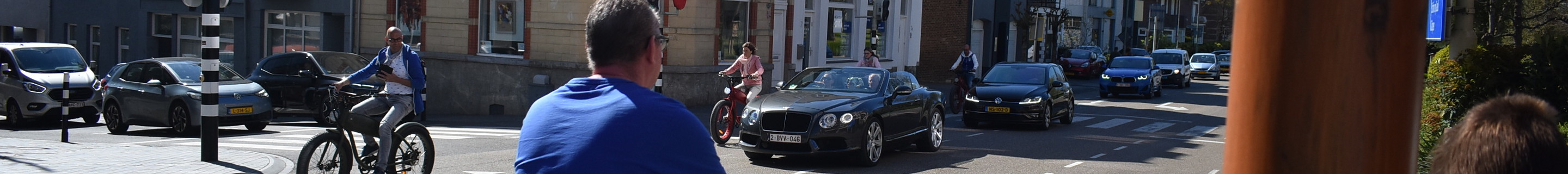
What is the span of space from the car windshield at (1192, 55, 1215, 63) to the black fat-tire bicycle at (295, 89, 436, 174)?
3768cm

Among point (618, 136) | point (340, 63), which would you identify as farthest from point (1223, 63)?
point (618, 136)

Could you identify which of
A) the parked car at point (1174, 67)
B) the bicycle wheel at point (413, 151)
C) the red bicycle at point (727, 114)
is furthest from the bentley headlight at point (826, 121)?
the parked car at point (1174, 67)

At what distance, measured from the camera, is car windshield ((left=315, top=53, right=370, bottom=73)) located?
62.8 ft

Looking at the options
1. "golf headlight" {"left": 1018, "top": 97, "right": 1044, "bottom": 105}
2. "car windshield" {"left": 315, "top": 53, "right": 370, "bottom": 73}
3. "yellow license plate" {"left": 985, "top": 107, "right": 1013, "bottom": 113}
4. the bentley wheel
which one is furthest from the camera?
"car windshield" {"left": 315, "top": 53, "right": 370, "bottom": 73}

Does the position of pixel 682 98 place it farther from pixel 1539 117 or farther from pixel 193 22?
pixel 1539 117

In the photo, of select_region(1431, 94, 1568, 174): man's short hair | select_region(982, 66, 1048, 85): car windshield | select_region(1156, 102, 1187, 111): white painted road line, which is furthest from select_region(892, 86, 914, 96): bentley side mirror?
select_region(1156, 102, 1187, 111): white painted road line

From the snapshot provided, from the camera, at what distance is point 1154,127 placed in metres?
18.8

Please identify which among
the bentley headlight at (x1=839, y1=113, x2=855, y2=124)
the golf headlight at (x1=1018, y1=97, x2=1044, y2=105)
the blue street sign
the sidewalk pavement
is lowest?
the sidewalk pavement

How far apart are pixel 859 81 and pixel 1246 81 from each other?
11523 mm

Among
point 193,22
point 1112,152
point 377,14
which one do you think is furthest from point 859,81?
point 193,22

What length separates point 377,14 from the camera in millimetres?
24625

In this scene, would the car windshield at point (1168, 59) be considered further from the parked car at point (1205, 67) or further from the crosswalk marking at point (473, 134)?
the crosswalk marking at point (473, 134)

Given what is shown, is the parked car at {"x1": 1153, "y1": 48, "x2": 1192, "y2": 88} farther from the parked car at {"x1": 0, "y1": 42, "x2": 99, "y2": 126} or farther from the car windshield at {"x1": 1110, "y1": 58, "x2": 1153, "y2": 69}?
the parked car at {"x1": 0, "y1": 42, "x2": 99, "y2": 126}

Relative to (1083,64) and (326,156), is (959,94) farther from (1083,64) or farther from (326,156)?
(1083,64)
